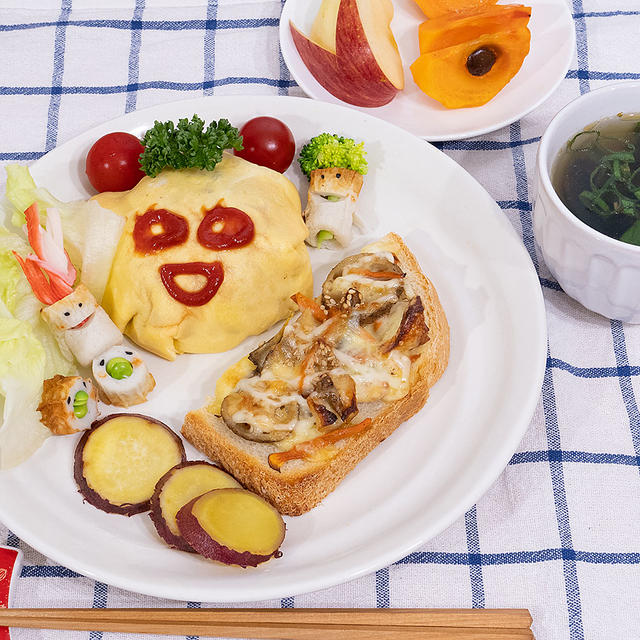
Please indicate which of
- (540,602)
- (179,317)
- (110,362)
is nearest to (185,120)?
(179,317)

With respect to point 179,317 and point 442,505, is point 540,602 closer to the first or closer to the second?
point 442,505

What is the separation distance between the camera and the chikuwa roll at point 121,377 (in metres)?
3.30

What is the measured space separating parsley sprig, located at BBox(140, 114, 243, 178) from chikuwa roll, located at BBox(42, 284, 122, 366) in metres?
0.70

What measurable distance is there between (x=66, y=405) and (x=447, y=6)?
303cm

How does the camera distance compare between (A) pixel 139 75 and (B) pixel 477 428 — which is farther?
(A) pixel 139 75

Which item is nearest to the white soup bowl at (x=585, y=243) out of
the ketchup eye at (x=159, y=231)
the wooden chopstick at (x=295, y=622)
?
the wooden chopstick at (x=295, y=622)

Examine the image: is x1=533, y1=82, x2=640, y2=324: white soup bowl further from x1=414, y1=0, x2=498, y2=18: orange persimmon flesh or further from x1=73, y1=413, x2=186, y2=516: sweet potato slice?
x1=73, y1=413, x2=186, y2=516: sweet potato slice

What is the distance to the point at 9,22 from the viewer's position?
5008 mm

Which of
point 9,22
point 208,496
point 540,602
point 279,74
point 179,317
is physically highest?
point 9,22

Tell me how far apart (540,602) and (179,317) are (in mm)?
1882

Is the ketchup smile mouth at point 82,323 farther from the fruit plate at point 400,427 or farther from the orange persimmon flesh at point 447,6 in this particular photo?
the orange persimmon flesh at point 447,6

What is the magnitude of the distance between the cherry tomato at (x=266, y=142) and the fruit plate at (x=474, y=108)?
0.50 metres

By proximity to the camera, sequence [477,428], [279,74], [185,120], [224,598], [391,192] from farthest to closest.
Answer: [279,74] → [391,192] → [185,120] → [477,428] → [224,598]

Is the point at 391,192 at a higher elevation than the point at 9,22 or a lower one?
lower
